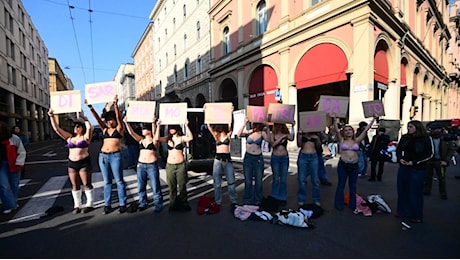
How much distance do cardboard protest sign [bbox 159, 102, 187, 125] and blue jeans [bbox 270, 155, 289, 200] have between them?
2046mm

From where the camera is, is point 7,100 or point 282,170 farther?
point 7,100

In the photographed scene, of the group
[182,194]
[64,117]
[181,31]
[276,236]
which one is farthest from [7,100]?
[64,117]

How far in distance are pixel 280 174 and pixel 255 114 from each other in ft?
4.46

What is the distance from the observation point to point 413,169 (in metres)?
4.12

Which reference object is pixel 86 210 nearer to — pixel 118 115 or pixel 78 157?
pixel 78 157

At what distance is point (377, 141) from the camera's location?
7227 mm

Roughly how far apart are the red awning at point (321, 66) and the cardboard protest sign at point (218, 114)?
929 centimetres

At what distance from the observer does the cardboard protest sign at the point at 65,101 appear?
15.0ft

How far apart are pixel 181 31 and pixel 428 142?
96.1 feet

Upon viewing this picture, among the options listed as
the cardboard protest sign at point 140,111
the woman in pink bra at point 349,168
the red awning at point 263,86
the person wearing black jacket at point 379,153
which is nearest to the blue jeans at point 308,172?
the woman in pink bra at point 349,168

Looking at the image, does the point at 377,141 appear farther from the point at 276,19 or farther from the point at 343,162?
the point at 276,19

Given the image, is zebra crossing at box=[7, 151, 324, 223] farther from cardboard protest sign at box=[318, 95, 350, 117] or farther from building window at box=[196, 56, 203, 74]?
building window at box=[196, 56, 203, 74]

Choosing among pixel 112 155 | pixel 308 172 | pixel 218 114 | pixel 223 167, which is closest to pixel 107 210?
pixel 112 155

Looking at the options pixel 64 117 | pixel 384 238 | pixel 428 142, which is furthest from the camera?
pixel 64 117
